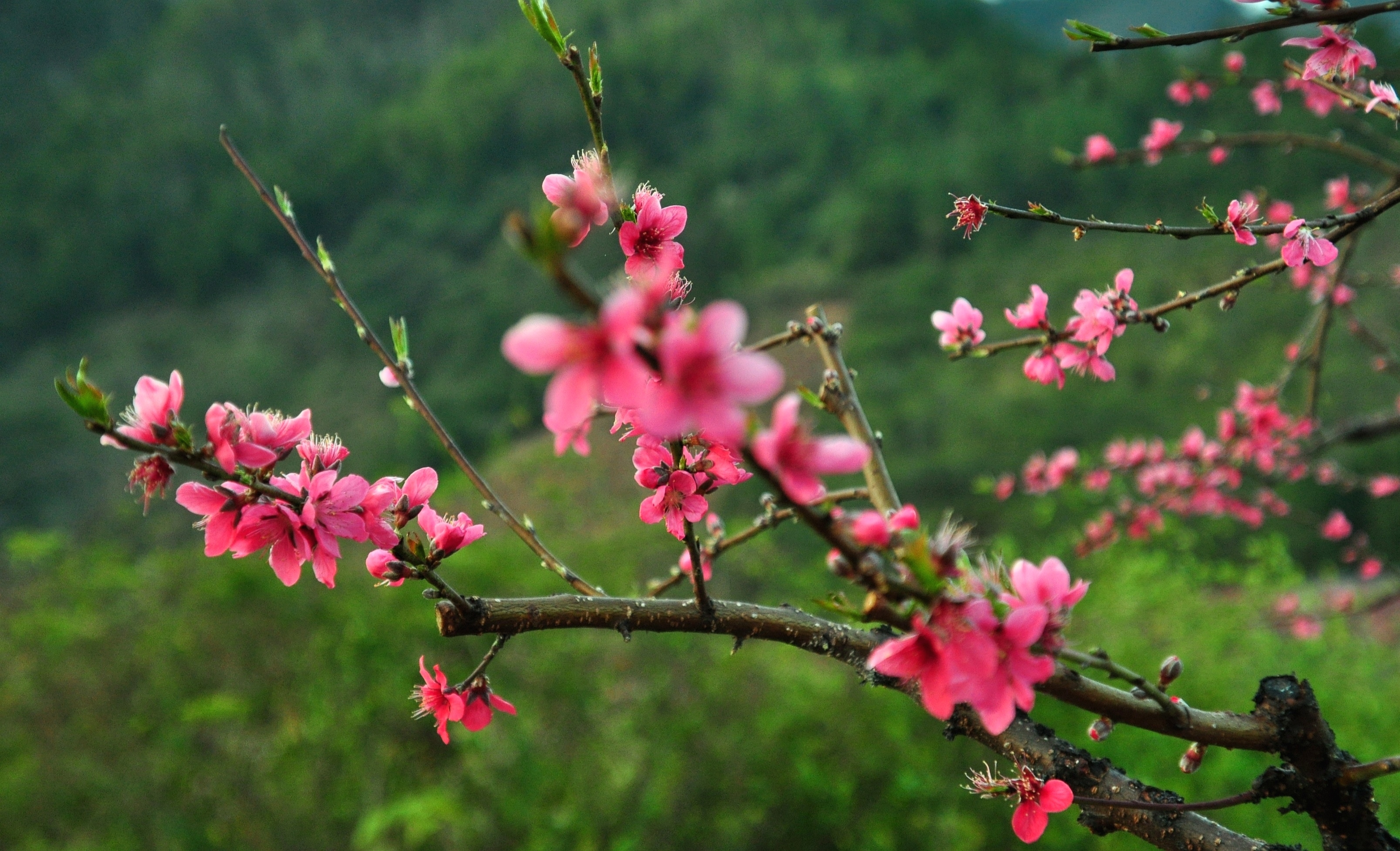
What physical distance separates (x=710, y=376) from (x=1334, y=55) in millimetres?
1057

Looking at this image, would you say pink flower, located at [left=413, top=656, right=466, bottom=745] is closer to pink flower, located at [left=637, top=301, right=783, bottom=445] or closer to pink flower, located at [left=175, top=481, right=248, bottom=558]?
pink flower, located at [left=175, top=481, right=248, bottom=558]

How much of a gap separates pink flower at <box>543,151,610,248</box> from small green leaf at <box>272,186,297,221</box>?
0.31 metres

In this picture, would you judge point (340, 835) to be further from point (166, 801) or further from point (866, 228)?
point (866, 228)

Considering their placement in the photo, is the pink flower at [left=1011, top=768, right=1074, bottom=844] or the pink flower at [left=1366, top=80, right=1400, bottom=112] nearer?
the pink flower at [left=1011, top=768, right=1074, bottom=844]

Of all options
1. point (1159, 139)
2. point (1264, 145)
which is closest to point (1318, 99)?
point (1264, 145)

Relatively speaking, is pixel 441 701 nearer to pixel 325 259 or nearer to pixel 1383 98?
pixel 325 259

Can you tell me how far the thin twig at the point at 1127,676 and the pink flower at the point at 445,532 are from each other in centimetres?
57

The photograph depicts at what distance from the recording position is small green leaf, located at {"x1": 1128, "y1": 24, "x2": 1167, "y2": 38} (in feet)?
3.02

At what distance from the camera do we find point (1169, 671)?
32.1 inches

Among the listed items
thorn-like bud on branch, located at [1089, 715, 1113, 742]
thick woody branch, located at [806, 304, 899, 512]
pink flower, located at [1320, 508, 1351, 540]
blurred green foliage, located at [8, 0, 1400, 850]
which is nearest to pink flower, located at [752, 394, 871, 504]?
blurred green foliage, located at [8, 0, 1400, 850]

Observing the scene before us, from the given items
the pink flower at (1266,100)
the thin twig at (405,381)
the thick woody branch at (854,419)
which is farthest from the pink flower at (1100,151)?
the thin twig at (405,381)

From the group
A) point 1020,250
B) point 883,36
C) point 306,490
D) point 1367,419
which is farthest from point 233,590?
point 883,36

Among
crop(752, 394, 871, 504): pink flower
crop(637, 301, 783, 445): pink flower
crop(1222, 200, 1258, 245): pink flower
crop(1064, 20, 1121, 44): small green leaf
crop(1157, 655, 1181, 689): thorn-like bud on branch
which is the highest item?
crop(637, 301, 783, 445): pink flower

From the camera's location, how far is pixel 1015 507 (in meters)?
9.67
